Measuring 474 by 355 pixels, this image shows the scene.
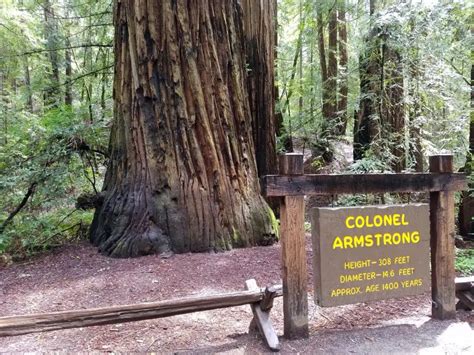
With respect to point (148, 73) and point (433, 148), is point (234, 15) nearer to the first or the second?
point (148, 73)

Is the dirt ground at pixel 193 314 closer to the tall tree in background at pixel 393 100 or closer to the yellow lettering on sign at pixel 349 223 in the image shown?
the yellow lettering on sign at pixel 349 223

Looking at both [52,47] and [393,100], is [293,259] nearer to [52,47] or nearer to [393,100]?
[393,100]

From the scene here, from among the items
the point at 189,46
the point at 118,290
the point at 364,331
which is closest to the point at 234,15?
the point at 189,46

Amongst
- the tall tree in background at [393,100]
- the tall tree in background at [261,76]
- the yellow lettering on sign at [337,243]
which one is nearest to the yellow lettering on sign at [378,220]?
the yellow lettering on sign at [337,243]

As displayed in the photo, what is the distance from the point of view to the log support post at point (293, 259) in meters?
3.38

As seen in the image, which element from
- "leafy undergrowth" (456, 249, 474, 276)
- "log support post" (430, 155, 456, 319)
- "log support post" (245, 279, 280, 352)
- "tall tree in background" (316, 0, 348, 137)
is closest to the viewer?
"log support post" (245, 279, 280, 352)

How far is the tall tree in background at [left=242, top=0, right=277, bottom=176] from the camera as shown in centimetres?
Result: 784

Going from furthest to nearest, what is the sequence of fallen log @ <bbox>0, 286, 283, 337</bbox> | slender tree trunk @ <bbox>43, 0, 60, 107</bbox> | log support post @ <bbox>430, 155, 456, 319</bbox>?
1. slender tree trunk @ <bbox>43, 0, 60, 107</bbox>
2. log support post @ <bbox>430, 155, 456, 319</bbox>
3. fallen log @ <bbox>0, 286, 283, 337</bbox>

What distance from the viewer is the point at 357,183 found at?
3.52 m

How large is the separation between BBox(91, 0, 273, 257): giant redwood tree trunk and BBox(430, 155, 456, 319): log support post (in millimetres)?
2798

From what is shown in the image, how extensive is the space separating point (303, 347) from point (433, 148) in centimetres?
600

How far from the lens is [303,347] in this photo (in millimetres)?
3277

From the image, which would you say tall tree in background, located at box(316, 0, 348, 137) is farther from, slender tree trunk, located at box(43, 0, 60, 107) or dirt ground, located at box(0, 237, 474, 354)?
slender tree trunk, located at box(43, 0, 60, 107)

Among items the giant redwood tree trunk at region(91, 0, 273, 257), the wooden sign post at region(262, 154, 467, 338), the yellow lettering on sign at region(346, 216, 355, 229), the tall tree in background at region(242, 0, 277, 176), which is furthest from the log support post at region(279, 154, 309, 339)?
the tall tree in background at region(242, 0, 277, 176)
